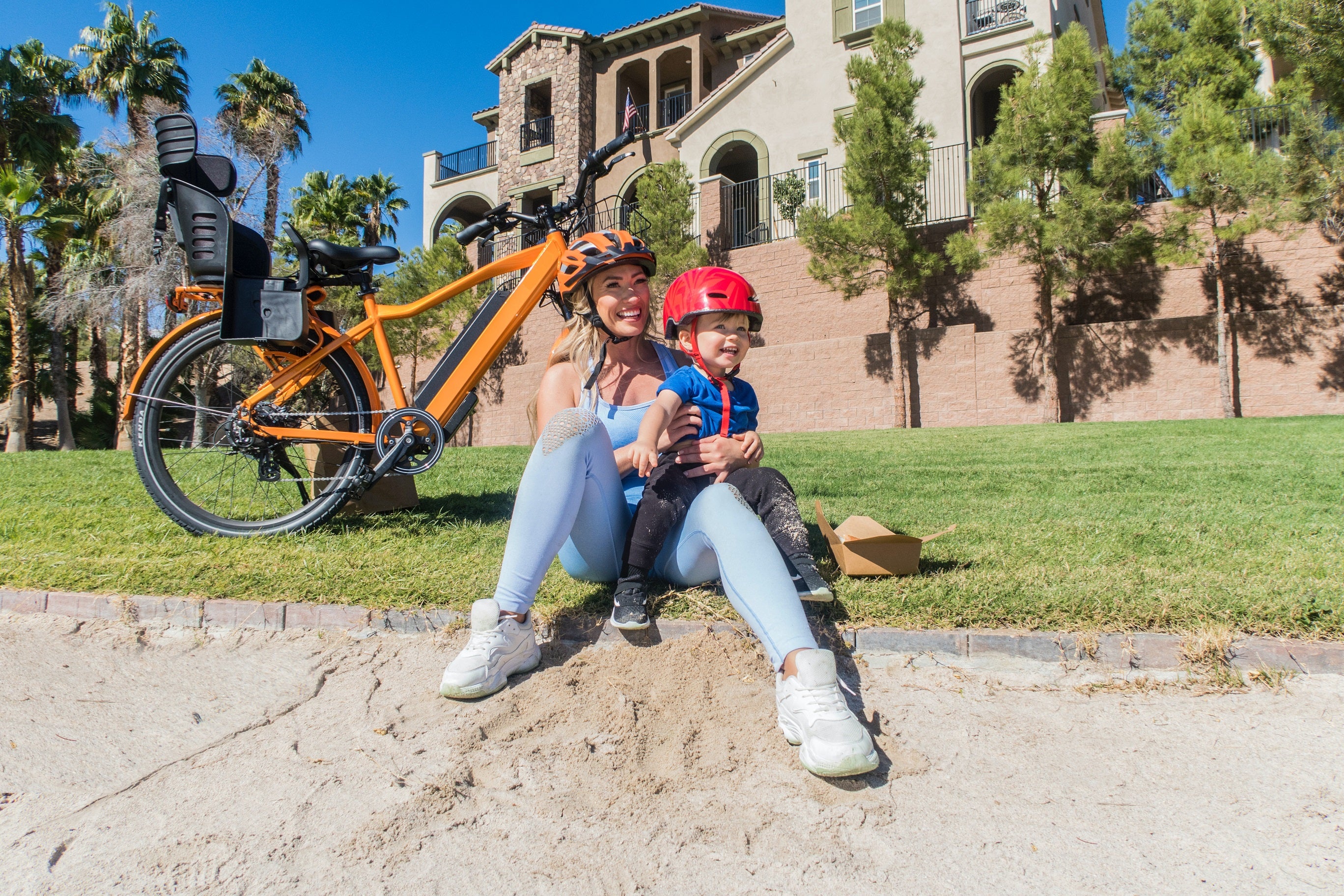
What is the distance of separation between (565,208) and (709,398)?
198 centimetres

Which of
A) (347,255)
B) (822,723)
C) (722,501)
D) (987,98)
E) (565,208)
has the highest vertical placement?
(987,98)

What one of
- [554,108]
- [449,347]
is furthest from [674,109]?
[449,347]

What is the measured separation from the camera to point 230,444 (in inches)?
153

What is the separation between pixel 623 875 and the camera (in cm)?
165

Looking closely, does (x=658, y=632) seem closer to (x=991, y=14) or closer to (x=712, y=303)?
(x=712, y=303)

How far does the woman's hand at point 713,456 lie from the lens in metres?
2.70

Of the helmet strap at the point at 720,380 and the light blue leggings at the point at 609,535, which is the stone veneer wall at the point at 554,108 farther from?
the light blue leggings at the point at 609,535

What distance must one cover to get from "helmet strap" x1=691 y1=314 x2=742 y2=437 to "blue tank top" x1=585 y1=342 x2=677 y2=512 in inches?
5.5

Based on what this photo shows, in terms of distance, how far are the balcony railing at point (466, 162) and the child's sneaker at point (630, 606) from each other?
1168 inches

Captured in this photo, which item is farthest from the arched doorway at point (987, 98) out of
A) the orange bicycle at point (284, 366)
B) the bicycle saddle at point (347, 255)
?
the bicycle saddle at point (347, 255)

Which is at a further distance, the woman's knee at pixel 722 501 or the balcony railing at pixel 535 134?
the balcony railing at pixel 535 134

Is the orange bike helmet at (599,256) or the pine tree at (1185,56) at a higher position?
the pine tree at (1185,56)

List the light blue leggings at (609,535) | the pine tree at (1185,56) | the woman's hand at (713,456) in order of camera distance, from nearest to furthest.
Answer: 1. the light blue leggings at (609,535)
2. the woman's hand at (713,456)
3. the pine tree at (1185,56)

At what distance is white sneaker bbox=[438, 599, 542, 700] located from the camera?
2.33m
